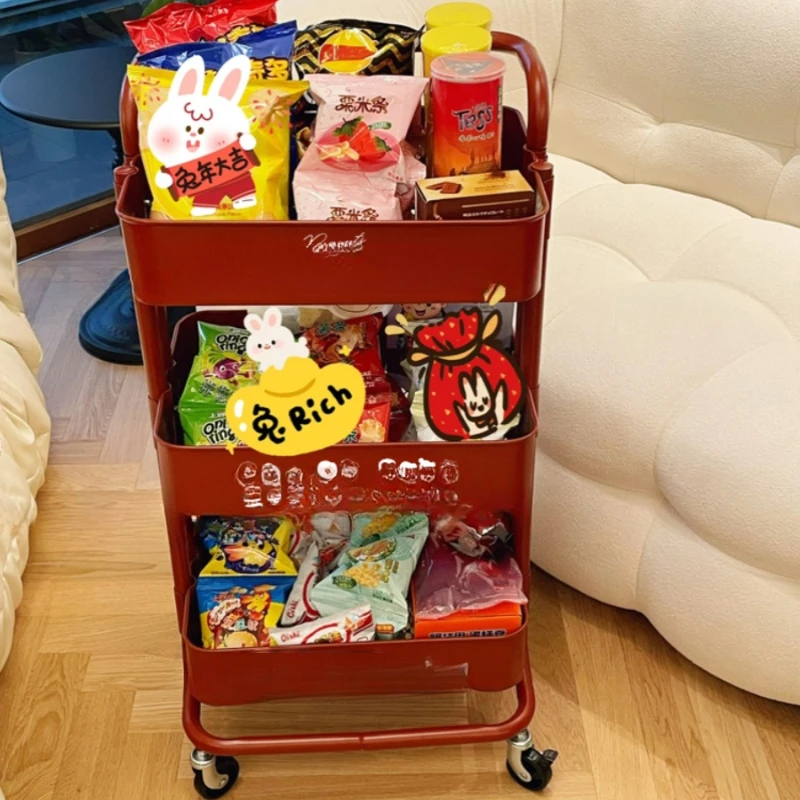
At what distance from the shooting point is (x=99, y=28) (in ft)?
9.75

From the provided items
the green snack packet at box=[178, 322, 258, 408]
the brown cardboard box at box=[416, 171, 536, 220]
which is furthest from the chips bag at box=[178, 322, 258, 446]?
the brown cardboard box at box=[416, 171, 536, 220]

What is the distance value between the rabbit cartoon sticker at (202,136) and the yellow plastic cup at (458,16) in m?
0.25

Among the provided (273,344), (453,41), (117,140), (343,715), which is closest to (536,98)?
(453,41)

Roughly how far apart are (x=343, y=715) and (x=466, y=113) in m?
0.93

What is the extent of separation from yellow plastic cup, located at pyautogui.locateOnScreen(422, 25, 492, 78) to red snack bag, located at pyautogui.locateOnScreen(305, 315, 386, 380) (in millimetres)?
304

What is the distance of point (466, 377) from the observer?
1162mm

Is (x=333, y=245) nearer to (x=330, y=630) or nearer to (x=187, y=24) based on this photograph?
(x=187, y=24)

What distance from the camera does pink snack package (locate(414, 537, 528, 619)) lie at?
4.36 ft

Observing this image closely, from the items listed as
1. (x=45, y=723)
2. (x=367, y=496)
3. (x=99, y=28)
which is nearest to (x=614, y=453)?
(x=367, y=496)

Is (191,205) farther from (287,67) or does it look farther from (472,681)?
(472,681)

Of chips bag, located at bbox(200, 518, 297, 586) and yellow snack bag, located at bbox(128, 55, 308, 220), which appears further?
chips bag, located at bbox(200, 518, 297, 586)

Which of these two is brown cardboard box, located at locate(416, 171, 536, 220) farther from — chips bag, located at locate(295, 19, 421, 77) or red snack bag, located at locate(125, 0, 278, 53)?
red snack bag, located at locate(125, 0, 278, 53)

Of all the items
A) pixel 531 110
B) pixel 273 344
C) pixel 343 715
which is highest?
pixel 531 110

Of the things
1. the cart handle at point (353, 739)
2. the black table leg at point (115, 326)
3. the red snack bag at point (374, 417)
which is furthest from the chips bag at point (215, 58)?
the black table leg at point (115, 326)
